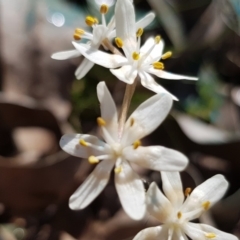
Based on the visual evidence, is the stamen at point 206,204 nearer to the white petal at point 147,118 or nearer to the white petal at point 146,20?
the white petal at point 147,118

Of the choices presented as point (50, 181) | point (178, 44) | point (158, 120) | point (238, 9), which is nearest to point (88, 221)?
point (50, 181)

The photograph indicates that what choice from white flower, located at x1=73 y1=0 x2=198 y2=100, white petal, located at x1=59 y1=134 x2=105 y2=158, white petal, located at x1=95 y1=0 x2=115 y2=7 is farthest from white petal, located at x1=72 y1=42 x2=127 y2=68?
white petal, located at x1=95 y1=0 x2=115 y2=7

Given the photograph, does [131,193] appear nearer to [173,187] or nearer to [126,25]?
[173,187]

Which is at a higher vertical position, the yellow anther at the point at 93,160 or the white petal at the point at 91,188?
the yellow anther at the point at 93,160

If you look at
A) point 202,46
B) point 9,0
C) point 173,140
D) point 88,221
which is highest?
point 9,0

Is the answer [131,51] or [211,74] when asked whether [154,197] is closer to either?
[131,51]

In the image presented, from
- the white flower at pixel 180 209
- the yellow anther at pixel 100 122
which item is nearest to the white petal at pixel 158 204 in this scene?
the white flower at pixel 180 209
